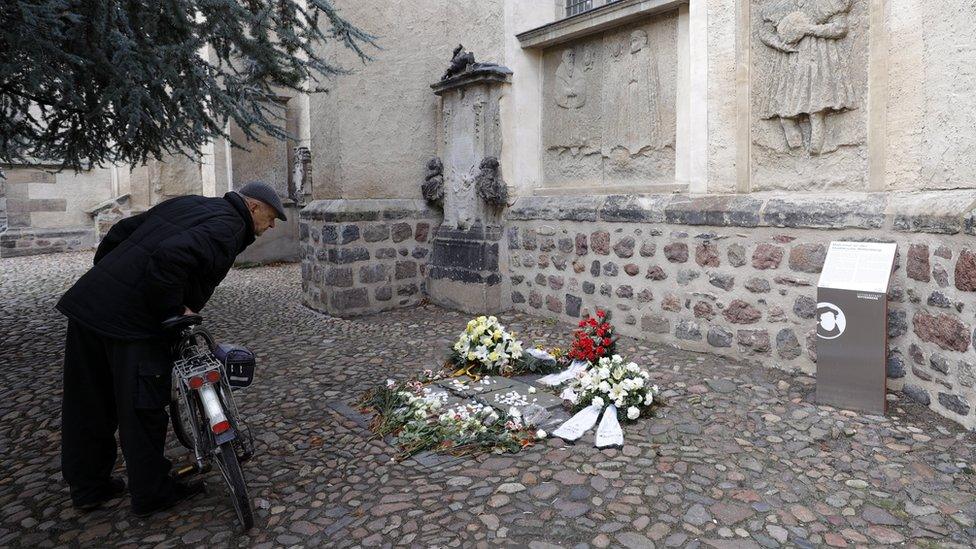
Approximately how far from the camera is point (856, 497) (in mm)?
2744

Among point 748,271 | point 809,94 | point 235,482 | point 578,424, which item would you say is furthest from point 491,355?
point 809,94

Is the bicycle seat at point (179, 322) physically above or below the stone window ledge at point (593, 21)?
below

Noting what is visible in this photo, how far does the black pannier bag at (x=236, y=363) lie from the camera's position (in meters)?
2.88

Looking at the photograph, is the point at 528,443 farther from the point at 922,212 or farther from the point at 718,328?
the point at 922,212

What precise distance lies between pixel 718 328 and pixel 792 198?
1.10 meters

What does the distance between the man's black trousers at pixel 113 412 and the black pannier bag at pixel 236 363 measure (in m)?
0.22

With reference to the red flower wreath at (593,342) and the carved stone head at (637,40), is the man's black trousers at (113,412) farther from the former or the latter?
the carved stone head at (637,40)

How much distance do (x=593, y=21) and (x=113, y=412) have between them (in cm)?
495

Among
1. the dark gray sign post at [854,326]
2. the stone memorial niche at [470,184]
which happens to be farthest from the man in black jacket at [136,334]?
the stone memorial niche at [470,184]

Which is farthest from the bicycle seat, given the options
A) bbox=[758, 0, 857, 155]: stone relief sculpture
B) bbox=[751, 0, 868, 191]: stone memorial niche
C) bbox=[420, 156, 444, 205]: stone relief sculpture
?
bbox=[420, 156, 444, 205]: stone relief sculpture

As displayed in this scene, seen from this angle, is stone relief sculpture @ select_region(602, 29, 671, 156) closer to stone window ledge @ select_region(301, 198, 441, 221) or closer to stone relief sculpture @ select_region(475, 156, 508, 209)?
stone relief sculpture @ select_region(475, 156, 508, 209)

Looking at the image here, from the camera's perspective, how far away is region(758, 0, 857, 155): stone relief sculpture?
13.8 feet

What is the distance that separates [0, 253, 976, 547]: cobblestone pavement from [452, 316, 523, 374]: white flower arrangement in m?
0.80

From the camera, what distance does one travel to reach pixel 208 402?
264 centimetres
